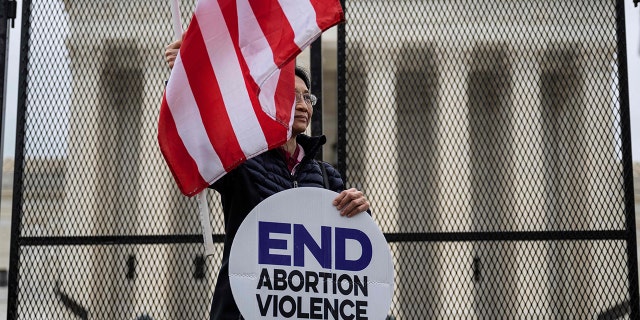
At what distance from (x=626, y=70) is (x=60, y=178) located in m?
3.77

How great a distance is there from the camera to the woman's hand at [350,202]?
3.33m

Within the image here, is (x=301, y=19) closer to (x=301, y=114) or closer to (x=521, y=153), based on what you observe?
(x=301, y=114)

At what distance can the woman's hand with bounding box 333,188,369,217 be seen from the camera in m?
3.33

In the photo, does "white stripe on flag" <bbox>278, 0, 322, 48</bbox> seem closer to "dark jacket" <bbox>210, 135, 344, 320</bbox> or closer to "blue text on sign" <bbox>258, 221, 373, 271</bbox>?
"dark jacket" <bbox>210, 135, 344, 320</bbox>

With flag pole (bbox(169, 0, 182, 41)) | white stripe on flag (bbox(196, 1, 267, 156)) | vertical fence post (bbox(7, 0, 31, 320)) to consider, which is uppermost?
flag pole (bbox(169, 0, 182, 41))

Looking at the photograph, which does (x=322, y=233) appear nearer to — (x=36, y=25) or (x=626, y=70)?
(x=626, y=70)

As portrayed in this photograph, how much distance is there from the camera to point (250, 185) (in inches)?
137

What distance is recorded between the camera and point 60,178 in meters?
6.52

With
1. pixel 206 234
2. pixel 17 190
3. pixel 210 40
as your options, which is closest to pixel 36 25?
pixel 17 190

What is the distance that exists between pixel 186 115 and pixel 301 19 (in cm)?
61

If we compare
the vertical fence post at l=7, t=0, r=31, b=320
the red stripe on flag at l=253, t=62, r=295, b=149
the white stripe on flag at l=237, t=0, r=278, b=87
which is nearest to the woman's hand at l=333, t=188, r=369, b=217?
the red stripe on flag at l=253, t=62, r=295, b=149

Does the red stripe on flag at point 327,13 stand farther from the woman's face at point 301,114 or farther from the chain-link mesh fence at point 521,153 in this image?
the chain-link mesh fence at point 521,153

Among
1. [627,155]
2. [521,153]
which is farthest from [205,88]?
[521,153]

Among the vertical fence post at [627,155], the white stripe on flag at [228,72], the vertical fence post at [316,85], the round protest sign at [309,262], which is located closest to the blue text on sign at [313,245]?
the round protest sign at [309,262]
